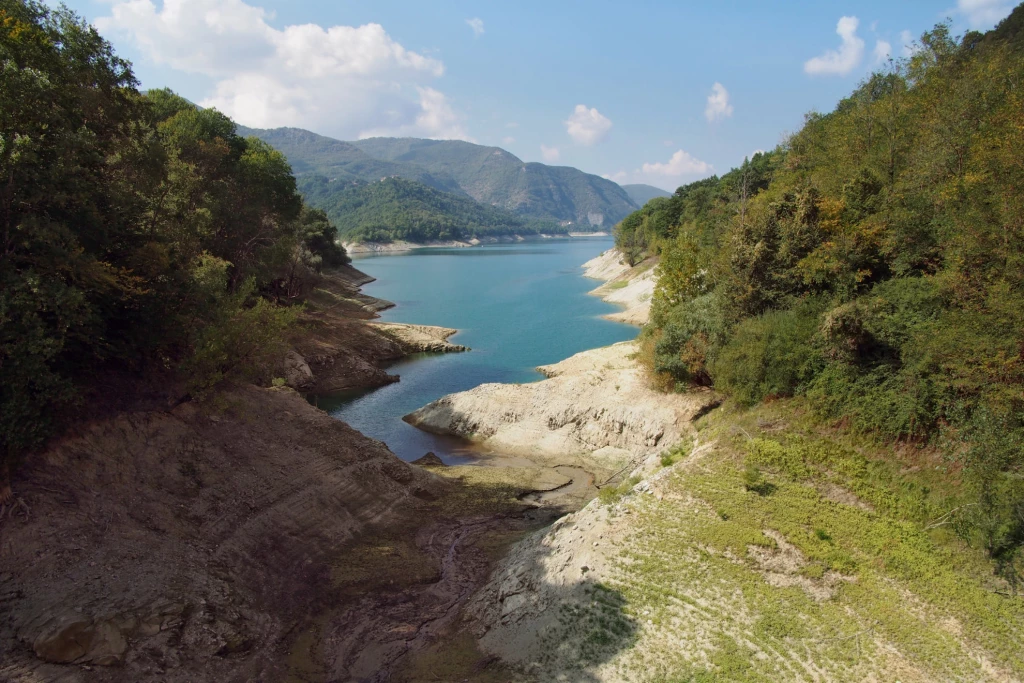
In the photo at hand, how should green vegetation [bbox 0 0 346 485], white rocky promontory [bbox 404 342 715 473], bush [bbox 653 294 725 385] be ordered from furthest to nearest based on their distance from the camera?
1. white rocky promontory [bbox 404 342 715 473]
2. bush [bbox 653 294 725 385]
3. green vegetation [bbox 0 0 346 485]

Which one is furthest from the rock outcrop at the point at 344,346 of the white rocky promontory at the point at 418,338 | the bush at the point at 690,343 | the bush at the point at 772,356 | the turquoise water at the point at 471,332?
the bush at the point at 772,356

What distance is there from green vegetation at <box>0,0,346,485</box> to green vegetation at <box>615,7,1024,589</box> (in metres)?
18.9

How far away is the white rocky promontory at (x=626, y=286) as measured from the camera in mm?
80062

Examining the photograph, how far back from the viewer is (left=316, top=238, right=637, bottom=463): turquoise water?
41969mm

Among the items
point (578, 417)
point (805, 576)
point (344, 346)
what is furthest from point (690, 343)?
point (344, 346)

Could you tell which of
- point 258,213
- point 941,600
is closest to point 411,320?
point 258,213

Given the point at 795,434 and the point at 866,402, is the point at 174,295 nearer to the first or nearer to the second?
the point at 795,434

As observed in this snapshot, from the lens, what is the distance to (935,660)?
12477 mm

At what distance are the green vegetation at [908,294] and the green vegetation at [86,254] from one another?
18.9 m

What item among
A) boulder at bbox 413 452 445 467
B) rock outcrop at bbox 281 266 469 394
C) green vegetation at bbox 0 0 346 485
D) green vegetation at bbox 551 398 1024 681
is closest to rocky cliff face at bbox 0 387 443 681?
green vegetation at bbox 0 0 346 485

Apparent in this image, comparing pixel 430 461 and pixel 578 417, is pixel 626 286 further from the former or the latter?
pixel 430 461

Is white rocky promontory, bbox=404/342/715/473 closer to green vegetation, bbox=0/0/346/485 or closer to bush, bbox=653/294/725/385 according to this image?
bush, bbox=653/294/725/385

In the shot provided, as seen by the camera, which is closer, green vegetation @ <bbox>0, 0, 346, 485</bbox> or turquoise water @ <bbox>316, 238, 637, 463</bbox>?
green vegetation @ <bbox>0, 0, 346, 485</bbox>

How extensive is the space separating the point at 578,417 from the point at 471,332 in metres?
38.4
